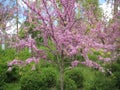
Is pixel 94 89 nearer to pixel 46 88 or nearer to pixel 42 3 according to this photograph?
pixel 46 88

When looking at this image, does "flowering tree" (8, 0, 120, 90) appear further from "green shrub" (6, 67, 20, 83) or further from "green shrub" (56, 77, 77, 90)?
"green shrub" (6, 67, 20, 83)

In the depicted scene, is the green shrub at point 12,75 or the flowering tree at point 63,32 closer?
the flowering tree at point 63,32

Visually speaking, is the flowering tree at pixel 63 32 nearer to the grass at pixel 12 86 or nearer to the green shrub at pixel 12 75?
the grass at pixel 12 86

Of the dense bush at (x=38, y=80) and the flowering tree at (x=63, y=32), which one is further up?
the flowering tree at (x=63, y=32)

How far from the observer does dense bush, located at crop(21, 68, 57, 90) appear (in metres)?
8.13

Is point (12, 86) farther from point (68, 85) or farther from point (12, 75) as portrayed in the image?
point (68, 85)

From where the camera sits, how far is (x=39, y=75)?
27.1 ft

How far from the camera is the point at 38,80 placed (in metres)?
8.12

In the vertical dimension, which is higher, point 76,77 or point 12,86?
point 76,77

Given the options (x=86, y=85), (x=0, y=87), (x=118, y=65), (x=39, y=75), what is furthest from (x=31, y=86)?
(x=118, y=65)

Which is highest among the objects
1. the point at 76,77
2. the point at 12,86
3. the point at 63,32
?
the point at 63,32

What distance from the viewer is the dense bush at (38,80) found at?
813 cm

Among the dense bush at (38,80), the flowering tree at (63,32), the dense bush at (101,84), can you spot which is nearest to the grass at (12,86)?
the dense bush at (38,80)

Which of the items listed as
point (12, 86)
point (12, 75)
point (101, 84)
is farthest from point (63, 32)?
point (12, 75)
